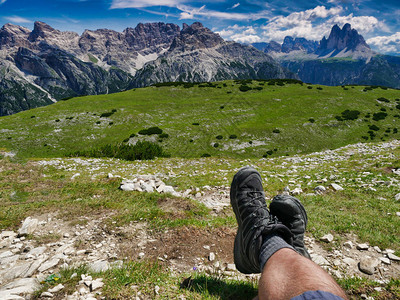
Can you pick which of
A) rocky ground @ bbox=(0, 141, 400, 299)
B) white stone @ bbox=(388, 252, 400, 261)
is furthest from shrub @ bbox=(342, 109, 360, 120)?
rocky ground @ bbox=(0, 141, 400, 299)

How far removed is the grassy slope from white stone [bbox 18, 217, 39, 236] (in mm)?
22680

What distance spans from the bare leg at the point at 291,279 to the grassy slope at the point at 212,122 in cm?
2566

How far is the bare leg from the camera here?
2410mm

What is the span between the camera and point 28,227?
233 inches

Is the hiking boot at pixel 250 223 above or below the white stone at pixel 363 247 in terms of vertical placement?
above

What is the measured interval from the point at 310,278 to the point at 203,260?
274cm

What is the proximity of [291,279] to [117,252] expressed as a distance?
4084 mm

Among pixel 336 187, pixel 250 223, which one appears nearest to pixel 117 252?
pixel 250 223

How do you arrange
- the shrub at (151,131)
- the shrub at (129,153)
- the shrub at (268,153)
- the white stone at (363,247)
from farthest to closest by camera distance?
1. the shrub at (151,131)
2. the shrub at (268,153)
3. the shrub at (129,153)
4. the white stone at (363,247)

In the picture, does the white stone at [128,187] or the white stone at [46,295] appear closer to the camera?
the white stone at [46,295]

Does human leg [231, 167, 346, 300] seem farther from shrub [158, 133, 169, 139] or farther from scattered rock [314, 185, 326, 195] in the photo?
shrub [158, 133, 169, 139]

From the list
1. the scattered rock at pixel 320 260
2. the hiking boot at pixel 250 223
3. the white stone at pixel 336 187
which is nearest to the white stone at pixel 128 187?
the hiking boot at pixel 250 223

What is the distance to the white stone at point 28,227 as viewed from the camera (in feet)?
18.9

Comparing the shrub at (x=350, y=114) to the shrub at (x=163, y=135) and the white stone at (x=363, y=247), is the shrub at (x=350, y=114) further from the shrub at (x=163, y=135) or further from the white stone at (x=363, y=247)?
the white stone at (x=363, y=247)
